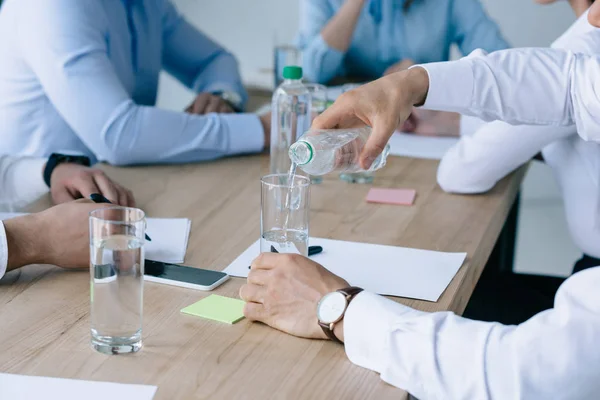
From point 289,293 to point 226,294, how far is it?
0.45ft

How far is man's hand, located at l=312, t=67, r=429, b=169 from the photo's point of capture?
1.19 metres

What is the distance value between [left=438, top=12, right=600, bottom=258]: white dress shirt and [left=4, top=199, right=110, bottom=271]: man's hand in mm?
804

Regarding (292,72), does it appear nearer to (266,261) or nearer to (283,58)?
(266,261)

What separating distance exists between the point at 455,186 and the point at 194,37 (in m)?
1.16

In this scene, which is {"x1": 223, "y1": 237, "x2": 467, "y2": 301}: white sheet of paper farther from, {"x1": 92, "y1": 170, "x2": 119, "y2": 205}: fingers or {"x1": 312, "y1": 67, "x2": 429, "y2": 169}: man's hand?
{"x1": 92, "y1": 170, "x2": 119, "y2": 205}: fingers

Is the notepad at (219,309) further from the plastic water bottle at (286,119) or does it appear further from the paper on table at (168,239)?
the plastic water bottle at (286,119)

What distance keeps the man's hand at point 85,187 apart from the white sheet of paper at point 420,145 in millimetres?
750

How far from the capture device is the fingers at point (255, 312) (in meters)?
1.04

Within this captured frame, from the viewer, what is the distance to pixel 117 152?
70.4 inches

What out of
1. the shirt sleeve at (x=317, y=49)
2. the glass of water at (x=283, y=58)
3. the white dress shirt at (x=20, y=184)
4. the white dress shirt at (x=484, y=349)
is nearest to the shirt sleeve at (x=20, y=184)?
the white dress shirt at (x=20, y=184)

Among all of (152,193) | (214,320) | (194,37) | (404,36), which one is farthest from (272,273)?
(404,36)

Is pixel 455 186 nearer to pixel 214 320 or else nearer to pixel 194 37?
pixel 214 320

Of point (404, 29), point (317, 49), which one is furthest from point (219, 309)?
point (404, 29)

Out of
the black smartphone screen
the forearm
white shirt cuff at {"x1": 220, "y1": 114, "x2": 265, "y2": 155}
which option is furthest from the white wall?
the black smartphone screen
